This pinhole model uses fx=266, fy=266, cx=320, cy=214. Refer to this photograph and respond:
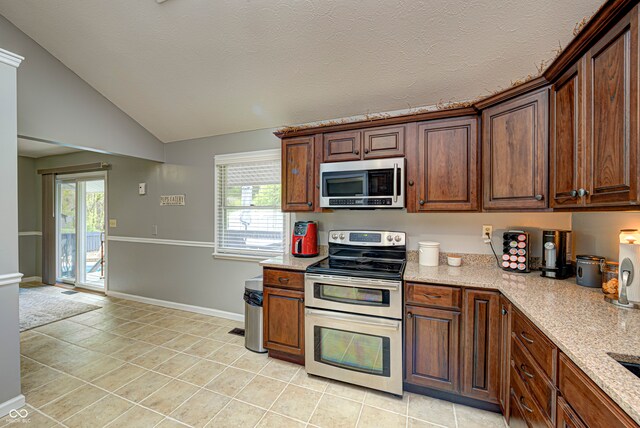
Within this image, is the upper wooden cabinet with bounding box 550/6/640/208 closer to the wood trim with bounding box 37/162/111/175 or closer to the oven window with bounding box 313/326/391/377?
the oven window with bounding box 313/326/391/377

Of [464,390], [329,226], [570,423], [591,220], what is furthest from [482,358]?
[329,226]

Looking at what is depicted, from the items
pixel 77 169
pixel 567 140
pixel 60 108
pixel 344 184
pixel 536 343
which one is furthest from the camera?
pixel 77 169

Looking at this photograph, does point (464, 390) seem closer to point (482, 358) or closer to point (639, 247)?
point (482, 358)

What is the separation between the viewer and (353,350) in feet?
6.84

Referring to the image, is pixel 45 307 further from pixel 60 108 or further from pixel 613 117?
pixel 613 117

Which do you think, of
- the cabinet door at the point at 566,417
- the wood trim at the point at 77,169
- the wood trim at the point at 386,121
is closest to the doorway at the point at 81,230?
the wood trim at the point at 77,169

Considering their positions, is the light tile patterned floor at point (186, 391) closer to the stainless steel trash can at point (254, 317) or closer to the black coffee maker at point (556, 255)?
the stainless steel trash can at point (254, 317)

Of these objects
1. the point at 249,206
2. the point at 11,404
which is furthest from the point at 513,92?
the point at 11,404

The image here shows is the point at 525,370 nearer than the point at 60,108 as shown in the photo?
Yes

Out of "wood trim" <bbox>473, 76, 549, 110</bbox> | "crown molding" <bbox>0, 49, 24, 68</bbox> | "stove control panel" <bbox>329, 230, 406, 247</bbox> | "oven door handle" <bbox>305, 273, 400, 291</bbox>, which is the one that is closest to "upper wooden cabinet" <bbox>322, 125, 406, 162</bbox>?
"wood trim" <bbox>473, 76, 549, 110</bbox>

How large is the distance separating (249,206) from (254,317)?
4.45 ft

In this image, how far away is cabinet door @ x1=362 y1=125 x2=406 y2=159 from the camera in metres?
2.31

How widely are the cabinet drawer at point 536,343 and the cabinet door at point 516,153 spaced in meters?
0.78

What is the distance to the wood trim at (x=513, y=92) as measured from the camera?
167 cm
